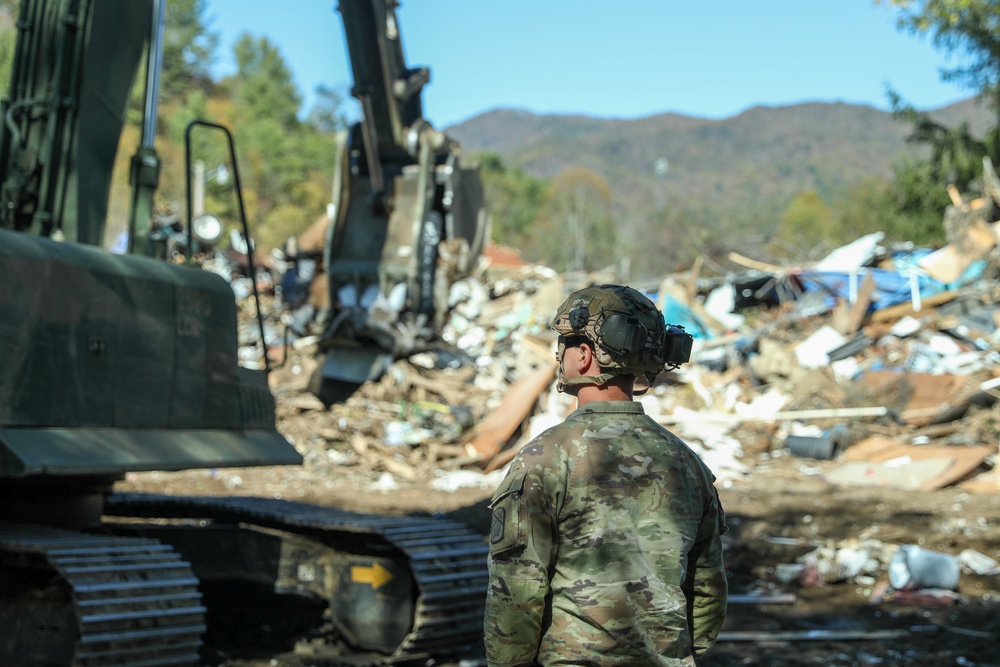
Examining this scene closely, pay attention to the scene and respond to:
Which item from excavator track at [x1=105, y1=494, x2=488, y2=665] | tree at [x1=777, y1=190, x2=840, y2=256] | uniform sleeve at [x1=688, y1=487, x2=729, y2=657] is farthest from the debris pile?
tree at [x1=777, y1=190, x2=840, y2=256]

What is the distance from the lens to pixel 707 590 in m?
2.92

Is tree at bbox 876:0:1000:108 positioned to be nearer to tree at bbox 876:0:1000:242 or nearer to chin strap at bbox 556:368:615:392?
tree at bbox 876:0:1000:242

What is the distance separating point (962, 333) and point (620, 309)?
15.2 meters

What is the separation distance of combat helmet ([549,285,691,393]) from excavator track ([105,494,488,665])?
3101mm

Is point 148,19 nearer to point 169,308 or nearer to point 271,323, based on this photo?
point 169,308

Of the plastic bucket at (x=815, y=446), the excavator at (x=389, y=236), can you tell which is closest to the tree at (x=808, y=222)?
the excavator at (x=389, y=236)

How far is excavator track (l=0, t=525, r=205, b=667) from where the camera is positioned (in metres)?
4.63

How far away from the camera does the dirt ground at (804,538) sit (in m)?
6.49

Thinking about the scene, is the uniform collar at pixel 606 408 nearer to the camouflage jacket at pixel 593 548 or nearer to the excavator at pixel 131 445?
the camouflage jacket at pixel 593 548

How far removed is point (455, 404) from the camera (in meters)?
14.7

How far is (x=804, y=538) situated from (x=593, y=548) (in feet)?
23.0

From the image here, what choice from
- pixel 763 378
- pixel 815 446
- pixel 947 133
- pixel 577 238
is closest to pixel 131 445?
pixel 815 446

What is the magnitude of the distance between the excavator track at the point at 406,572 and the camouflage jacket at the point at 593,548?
3.06 m

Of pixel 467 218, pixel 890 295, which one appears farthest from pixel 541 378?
pixel 890 295
